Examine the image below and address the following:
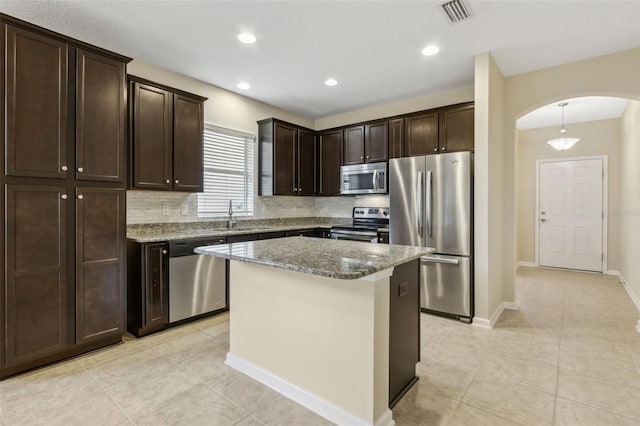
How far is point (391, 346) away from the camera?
1.91 metres

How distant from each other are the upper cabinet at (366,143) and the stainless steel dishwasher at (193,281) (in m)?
2.41

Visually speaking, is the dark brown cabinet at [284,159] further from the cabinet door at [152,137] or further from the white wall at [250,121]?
the cabinet door at [152,137]

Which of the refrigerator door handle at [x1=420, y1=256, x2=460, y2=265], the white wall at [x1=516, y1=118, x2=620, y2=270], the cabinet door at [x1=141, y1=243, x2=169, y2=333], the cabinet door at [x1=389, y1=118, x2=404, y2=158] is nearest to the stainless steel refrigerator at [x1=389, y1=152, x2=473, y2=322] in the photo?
the refrigerator door handle at [x1=420, y1=256, x2=460, y2=265]

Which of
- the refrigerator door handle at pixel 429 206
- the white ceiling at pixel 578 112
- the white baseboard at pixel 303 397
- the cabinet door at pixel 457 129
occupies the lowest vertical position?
the white baseboard at pixel 303 397

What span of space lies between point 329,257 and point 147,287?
2.08m

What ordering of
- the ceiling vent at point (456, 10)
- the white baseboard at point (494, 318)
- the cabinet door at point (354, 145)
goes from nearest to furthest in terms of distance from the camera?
the ceiling vent at point (456, 10)
the white baseboard at point (494, 318)
the cabinet door at point (354, 145)

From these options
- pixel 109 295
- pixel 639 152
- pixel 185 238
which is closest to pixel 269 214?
pixel 185 238

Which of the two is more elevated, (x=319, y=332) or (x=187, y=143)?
(x=187, y=143)

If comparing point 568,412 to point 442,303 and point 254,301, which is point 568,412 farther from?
point 254,301

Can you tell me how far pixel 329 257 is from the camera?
73.0 inches

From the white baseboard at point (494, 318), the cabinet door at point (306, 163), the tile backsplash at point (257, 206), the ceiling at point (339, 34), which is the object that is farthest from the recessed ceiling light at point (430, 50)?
the white baseboard at point (494, 318)

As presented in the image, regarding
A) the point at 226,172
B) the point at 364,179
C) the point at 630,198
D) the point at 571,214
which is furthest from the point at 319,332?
the point at 571,214

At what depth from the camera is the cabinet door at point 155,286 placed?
9.79ft

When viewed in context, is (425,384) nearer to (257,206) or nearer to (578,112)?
(257,206)
